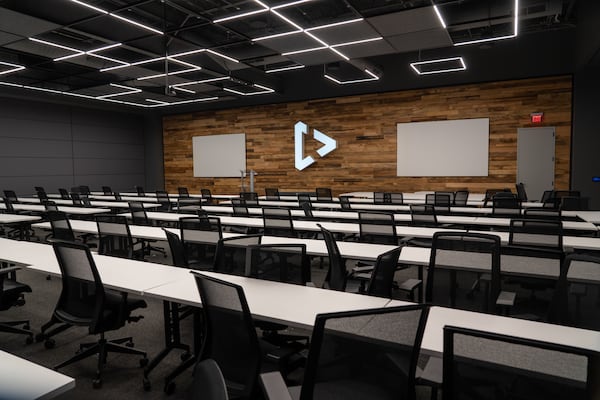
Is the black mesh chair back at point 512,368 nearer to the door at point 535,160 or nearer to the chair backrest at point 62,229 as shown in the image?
the chair backrest at point 62,229

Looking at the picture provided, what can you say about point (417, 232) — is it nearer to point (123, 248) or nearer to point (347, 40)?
point (123, 248)

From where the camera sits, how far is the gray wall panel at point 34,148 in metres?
12.5

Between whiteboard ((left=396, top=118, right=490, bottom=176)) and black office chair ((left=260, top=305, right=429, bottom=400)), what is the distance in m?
10.3

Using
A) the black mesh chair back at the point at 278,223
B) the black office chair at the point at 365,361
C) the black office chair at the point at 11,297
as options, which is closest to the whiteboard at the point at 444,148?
the black mesh chair back at the point at 278,223

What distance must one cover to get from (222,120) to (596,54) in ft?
34.8

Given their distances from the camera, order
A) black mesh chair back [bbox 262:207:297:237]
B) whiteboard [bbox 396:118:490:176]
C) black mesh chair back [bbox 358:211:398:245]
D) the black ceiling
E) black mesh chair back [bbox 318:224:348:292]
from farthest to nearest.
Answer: whiteboard [bbox 396:118:490:176], the black ceiling, black mesh chair back [bbox 262:207:297:237], black mesh chair back [bbox 358:211:398:245], black mesh chair back [bbox 318:224:348:292]

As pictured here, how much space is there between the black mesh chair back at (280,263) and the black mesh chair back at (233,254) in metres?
0.28

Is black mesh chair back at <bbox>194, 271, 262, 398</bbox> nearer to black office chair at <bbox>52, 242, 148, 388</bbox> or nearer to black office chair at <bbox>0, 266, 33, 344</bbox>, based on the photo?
black office chair at <bbox>52, 242, 148, 388</bbox>

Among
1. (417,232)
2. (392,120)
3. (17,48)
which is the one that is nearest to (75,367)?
(417,232)

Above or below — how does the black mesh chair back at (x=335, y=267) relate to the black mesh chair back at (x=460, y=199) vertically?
below

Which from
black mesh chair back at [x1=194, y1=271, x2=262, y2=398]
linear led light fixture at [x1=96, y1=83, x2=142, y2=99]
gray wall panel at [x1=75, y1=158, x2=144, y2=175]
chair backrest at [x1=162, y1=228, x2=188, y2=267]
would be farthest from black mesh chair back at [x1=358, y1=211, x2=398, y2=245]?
gray wall panel at [x1=75, y1=158, x2=144, y2=175]

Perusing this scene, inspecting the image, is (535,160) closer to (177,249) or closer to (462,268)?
(462,268)

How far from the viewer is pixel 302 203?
7496mm

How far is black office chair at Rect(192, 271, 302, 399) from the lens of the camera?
194 cm
